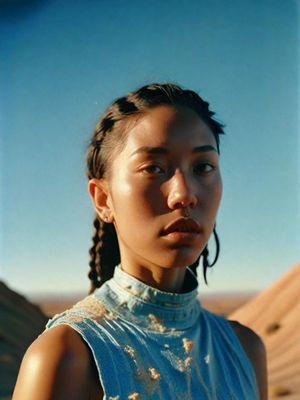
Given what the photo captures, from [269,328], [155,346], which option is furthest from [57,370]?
[269,328]

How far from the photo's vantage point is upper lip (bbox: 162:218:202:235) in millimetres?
1523

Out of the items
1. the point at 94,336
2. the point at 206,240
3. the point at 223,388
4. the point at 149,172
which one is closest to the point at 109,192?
the point at 149,172

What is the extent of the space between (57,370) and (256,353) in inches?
23.6

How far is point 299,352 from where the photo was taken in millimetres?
17156

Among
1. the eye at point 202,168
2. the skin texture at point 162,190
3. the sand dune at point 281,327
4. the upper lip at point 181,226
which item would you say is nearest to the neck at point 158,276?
the skin texture at point 162,190

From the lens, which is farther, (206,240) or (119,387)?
(206,240)

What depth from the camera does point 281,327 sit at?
64.7 ft

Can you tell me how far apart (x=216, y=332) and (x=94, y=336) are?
0.39 m

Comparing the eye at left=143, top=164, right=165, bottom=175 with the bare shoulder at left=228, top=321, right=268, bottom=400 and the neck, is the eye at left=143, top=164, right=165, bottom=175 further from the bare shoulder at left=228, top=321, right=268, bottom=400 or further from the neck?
the bare shoulder at left=228, top=321, right=268, bottom=400

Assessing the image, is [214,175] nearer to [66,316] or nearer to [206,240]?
[206,240]

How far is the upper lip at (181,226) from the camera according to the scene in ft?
5.00

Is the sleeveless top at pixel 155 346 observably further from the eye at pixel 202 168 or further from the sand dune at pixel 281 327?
the sand dune at pixel 281 327

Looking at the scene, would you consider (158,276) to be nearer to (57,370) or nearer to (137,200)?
(137,200)

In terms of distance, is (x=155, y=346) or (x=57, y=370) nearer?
(x=57, y=370)
